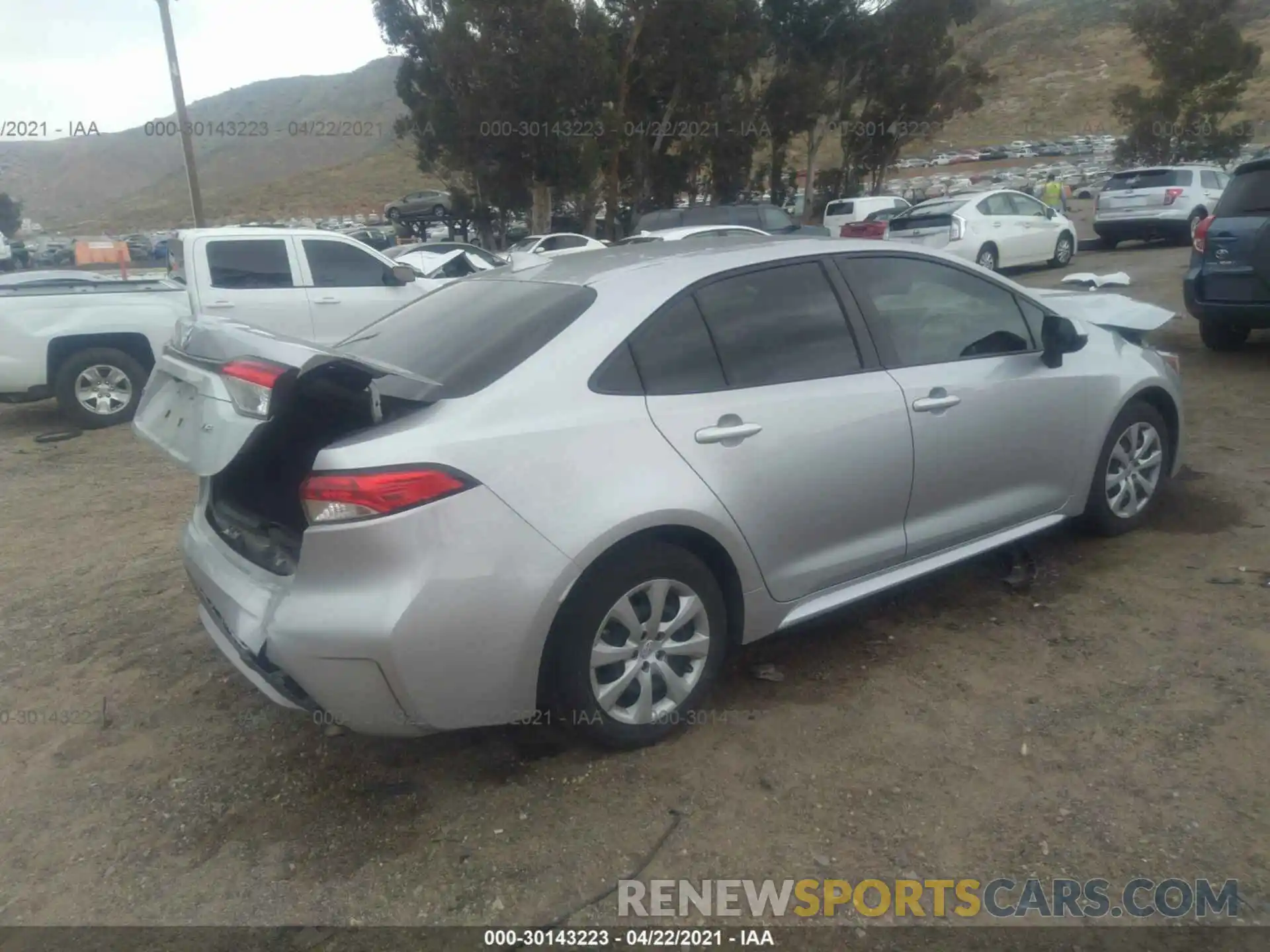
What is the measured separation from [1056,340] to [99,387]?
8026mm

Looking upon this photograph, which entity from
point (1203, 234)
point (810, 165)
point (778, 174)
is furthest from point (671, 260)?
point (778, 174)

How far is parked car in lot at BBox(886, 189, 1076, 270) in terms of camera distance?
1546 centimetres

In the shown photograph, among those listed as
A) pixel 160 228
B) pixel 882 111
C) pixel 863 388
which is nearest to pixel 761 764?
pixel 863 388

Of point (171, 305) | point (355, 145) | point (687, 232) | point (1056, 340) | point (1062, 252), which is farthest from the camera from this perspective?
point (355, 145)

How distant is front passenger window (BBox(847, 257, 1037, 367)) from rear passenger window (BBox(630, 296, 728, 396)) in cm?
78

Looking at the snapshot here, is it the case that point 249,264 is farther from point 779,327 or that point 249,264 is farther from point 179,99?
point 179,99

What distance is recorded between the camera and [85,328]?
8570mm

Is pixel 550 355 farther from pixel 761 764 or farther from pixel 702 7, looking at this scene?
pixel 702 7

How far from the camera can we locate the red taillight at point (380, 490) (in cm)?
268

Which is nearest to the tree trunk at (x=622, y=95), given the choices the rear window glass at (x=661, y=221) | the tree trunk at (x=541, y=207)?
the tree trunk at (x=541, y=207)

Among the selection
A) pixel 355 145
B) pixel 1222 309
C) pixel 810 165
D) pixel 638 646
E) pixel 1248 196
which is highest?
pixel 355 145

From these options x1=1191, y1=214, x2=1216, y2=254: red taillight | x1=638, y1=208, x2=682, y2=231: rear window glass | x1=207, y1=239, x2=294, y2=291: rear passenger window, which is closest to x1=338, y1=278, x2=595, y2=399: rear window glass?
x1=207, y1=239, x2=294, y2=291: rear passenger window

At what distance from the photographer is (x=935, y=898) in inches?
100

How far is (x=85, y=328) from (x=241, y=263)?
1.51 meters
